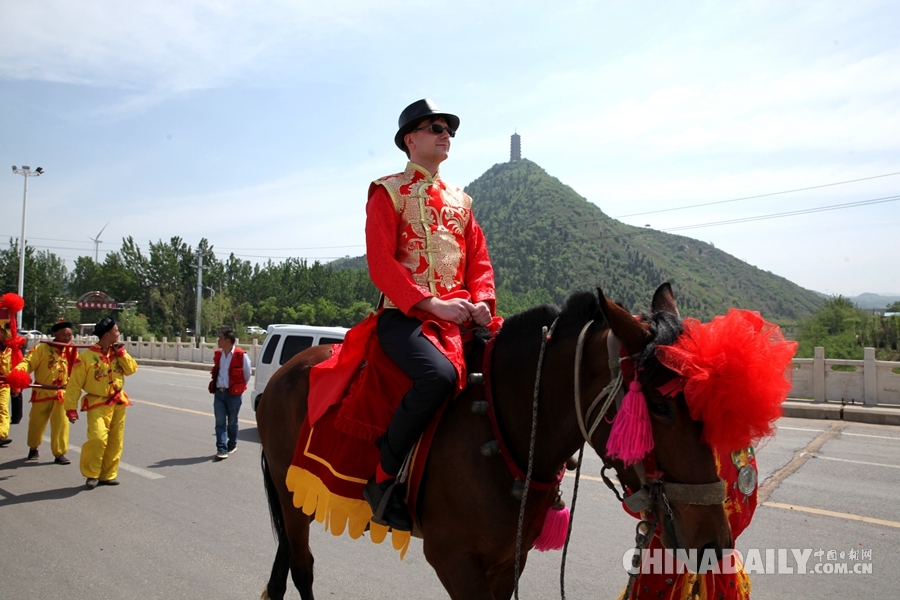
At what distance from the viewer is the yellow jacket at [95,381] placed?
7492 mm

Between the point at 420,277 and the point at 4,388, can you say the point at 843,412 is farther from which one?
the point at 4,388

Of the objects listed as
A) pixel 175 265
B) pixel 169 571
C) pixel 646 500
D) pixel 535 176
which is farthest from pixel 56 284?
pixel 535 176

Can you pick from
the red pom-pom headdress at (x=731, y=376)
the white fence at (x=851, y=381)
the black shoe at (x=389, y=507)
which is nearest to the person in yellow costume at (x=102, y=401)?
the black shoe at (x=389, y=507)

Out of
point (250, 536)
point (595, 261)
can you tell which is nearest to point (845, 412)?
point (250, 536)

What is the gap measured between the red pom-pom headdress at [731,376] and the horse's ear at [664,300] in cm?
25

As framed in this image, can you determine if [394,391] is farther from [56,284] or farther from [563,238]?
[563,238]

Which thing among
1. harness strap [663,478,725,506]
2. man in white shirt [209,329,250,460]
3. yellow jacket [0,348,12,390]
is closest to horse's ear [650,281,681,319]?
harness strap [663,478,725,506]

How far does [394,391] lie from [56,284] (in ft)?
226

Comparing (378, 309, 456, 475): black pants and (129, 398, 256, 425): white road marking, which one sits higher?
(378, 309, 456, 475): black pants

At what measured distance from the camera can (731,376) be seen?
199 cm

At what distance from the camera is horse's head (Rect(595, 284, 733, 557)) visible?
1.97 meters

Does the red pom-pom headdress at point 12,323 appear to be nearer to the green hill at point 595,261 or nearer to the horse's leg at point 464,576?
the horse's leg at point 464,576

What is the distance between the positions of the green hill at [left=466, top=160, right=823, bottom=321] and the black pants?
204ft

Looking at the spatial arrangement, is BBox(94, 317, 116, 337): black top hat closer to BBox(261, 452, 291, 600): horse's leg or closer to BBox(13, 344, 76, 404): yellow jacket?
BBox(13, 344, 76, 404): yellow jacket
